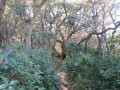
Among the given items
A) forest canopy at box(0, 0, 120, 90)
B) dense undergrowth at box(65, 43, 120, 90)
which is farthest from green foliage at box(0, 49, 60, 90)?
dense undergrowth at box(65, 43, 120, 90)

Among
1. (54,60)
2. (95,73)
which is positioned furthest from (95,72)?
(54,60)

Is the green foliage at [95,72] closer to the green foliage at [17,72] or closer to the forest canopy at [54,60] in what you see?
the forest canopy at [54,60]

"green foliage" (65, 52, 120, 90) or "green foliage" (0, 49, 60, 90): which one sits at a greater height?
"green foliage" (0, 49, 60, 90)

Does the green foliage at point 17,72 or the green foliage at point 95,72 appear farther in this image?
the green foliage at point 95,72

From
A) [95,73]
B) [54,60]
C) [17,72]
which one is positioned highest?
[17,72]

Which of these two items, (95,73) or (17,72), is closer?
(17,72)

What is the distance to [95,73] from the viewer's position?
548cm

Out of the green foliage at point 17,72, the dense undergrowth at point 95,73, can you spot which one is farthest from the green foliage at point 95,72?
the green foliage at point 17,72

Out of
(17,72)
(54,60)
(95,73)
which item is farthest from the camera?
(54,60)

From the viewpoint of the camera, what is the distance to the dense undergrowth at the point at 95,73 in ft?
13.0

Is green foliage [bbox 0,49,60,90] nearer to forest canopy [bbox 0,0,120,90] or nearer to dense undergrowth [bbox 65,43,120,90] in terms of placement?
forest canopy [bbox 0,0,120,90]

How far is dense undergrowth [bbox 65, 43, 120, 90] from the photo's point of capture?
3956mm

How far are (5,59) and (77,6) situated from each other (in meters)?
13.7

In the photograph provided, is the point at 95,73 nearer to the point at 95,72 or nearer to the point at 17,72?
the point at 95,72
